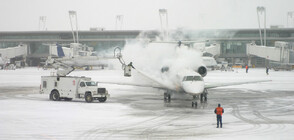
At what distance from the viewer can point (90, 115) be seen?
31.6m

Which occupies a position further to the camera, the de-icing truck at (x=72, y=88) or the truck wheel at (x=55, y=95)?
the truck wheel at (x=55, y=95)

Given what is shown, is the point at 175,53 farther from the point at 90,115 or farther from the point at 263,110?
the point at 90,115

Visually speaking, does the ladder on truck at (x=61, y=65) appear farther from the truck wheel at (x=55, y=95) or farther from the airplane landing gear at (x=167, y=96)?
the airplane landing gear at (x=167, y=96)

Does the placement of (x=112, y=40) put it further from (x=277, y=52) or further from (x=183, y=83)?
(x=183, y=83)

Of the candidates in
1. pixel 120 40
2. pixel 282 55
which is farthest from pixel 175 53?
pixel 120 40

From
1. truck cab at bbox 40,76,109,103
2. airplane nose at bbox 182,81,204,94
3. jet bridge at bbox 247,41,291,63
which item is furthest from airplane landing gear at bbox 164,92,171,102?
jet bridge at bbox 247,41,291,63

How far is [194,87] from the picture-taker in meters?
37.2

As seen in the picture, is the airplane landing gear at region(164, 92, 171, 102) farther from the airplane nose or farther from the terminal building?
the terminal building

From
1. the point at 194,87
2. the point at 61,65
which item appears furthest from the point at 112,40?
the point at 194,87

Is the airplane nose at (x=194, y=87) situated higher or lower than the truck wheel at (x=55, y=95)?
higher

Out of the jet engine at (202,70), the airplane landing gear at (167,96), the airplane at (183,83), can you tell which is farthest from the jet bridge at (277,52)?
the airplane landing gear at (167,96)

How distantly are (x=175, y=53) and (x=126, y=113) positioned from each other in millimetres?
19158

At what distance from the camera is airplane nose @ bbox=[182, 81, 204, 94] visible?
37.1 meters

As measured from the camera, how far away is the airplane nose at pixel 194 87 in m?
37.1
